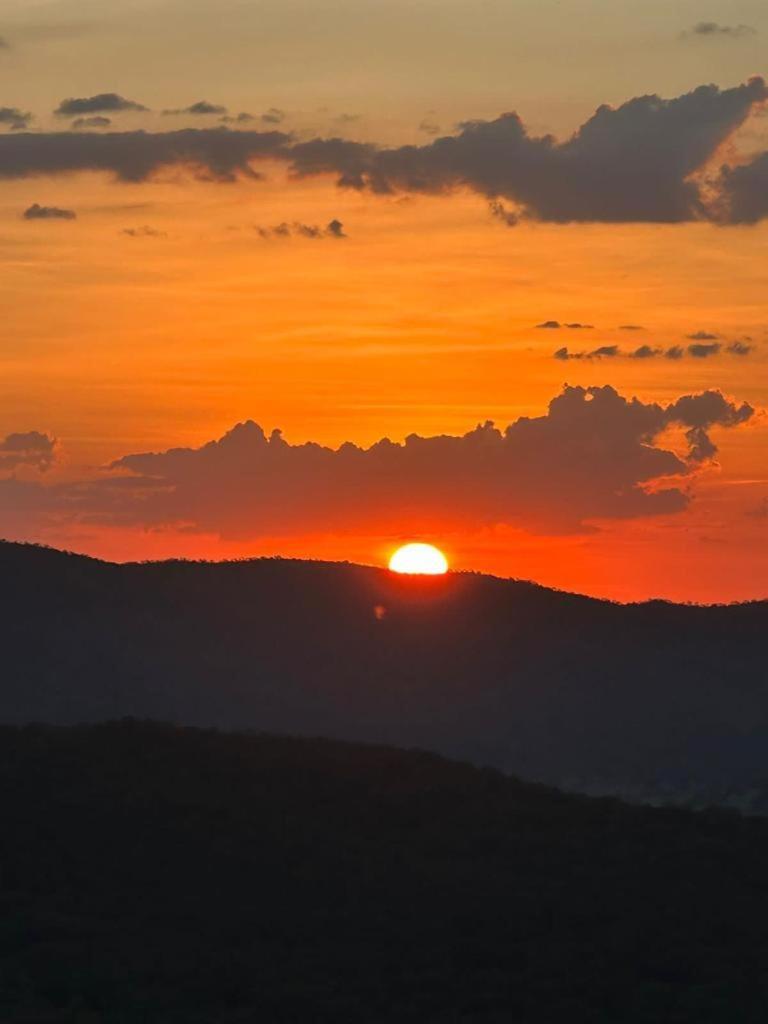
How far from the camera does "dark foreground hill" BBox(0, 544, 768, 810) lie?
14088 centimetres

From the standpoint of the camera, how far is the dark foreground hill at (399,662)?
140875mm

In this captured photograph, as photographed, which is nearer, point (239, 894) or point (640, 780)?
point (239, 894)

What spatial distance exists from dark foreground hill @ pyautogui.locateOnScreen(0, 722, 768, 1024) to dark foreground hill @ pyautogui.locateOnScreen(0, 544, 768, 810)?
68.2 meters

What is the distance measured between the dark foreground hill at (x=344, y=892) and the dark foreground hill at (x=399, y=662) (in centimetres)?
6820

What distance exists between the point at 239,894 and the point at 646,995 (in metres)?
12.0

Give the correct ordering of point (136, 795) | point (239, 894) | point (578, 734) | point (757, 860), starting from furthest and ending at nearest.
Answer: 1. point (578, 734)
2. point (136, 795)
3. point (757, 860)
4. point (239, 894)

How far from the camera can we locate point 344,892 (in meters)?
49.8

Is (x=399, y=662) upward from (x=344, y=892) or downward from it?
upward

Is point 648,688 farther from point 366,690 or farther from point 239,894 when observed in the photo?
point 239,894

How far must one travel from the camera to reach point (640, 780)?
12475 centimetres

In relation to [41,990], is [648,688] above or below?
above

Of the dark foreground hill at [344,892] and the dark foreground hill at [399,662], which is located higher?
the dark foreground hill at [399,662]

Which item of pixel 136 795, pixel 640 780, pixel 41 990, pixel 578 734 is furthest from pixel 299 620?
pixel 41 990

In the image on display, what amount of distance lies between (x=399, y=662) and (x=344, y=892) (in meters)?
111
